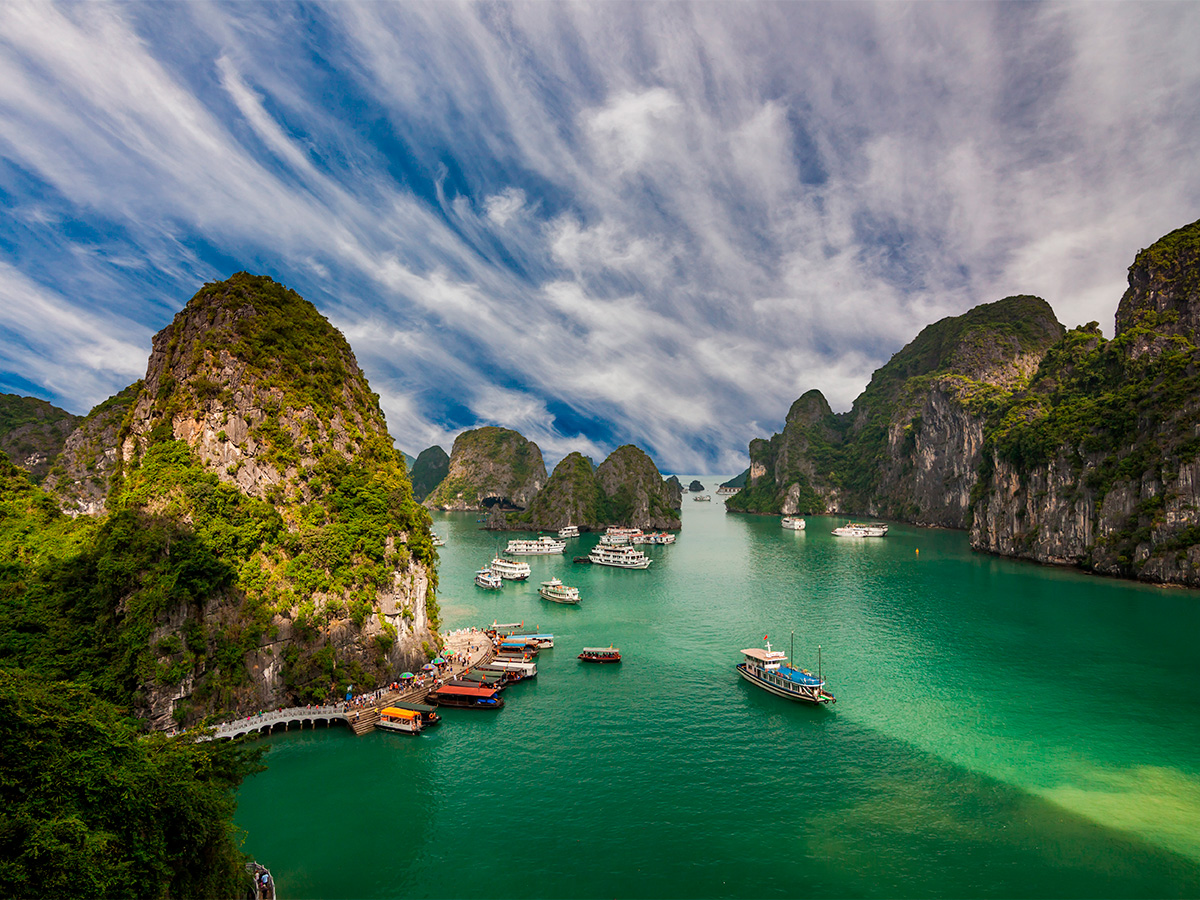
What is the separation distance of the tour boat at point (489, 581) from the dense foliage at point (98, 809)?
6792 centimetres

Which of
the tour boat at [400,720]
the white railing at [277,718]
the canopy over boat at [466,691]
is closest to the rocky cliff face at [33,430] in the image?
the white railing at [277,718]

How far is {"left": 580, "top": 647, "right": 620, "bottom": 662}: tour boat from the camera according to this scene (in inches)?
2110

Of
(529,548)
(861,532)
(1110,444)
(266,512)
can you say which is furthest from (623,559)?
(1110,444)

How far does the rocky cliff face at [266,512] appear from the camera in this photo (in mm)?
37375


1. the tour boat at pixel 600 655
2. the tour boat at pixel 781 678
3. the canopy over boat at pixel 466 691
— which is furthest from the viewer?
the tour boat at pixel 600 655

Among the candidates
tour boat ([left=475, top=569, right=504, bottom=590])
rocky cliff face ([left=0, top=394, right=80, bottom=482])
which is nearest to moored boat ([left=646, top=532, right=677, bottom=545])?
tour boat ([left=475, top=569, right=504, bottom=590])

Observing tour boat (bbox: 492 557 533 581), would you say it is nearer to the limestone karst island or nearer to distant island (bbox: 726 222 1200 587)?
the limestone karst island

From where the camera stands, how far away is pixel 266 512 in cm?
4122

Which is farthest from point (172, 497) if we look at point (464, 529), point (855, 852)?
point (464, 529)

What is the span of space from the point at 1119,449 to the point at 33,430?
18636cm

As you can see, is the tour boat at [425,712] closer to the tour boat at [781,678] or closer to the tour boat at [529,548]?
the tour boat at [781,678]

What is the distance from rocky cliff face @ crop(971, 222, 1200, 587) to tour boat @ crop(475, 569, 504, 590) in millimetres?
96781

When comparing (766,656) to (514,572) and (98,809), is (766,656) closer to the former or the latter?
(98,809)

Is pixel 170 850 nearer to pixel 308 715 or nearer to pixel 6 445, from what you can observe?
pixel 308 715
